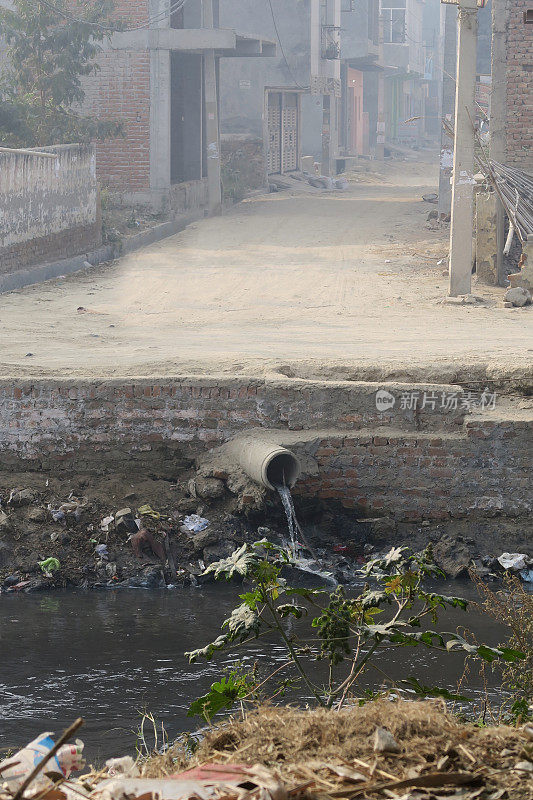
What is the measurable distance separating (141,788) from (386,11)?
48.6m

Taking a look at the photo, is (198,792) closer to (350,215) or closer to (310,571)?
(310,571)


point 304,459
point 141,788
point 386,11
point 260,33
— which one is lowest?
point 304,459

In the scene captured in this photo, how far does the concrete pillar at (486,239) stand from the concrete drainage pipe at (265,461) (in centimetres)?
692

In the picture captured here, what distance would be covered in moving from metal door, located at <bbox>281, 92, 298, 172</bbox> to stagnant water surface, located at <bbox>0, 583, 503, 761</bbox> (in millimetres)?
23960

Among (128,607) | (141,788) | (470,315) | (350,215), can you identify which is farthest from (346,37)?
(141,788)

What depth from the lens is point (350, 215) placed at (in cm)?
2066

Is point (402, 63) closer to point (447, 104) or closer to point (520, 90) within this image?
point (447, 104)

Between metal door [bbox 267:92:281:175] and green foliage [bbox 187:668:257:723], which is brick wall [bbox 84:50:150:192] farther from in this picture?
green foliage [bbox 187:668:257:723]

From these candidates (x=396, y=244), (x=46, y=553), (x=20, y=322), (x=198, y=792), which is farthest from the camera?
(x=396, y=244)

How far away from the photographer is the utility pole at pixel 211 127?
21.2 m

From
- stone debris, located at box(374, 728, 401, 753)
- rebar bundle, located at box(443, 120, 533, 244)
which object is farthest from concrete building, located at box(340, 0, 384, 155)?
stone debris, located at box(374, 728, 401, 753)

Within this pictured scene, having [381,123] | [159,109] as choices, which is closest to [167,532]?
[159,109]

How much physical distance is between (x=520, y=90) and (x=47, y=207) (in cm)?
682

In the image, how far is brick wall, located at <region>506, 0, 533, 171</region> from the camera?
14.2 metres
